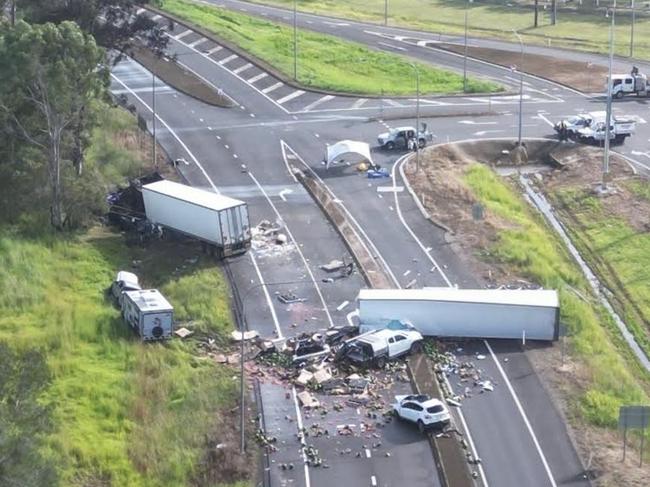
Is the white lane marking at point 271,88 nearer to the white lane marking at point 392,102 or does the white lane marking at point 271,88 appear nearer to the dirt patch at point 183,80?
the dirt patch at point 183,80

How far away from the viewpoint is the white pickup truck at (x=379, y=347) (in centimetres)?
6050

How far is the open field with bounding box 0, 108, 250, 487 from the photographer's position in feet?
173

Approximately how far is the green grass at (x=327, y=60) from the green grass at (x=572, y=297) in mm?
24599

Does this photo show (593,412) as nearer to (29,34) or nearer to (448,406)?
(448,406)

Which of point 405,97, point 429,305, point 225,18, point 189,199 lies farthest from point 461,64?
point 429,305

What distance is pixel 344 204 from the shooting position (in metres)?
83.1

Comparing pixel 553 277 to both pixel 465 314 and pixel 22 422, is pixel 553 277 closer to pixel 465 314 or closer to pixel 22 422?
pixel 465 314

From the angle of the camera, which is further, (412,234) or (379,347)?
(412,234)

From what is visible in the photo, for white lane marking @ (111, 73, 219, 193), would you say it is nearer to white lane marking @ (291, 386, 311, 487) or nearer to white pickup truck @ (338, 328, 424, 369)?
white pickup truck @ (338, 328, 424, 369)

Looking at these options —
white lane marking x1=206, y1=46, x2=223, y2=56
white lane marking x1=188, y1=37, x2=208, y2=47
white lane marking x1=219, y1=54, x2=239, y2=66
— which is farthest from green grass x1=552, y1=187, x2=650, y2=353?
white lane marking x1=188, y1=37, x2=208, y2=47

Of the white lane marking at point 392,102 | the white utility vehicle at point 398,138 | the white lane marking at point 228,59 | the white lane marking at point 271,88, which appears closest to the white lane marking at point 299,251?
the white utility vehicle at point 398,138

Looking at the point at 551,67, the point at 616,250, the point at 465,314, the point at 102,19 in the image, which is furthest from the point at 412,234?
the point at 551,67

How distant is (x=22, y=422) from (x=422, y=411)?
57.4 ft

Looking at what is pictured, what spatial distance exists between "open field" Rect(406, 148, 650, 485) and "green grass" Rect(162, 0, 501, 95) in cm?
2178
